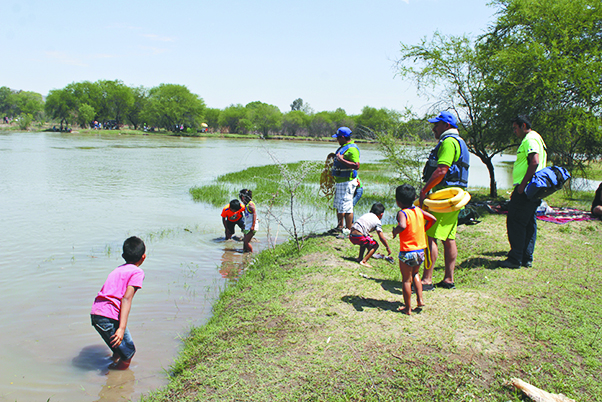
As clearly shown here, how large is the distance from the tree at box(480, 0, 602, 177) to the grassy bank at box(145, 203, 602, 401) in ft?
20.7

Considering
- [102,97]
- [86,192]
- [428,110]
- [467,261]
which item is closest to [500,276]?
[467,261]

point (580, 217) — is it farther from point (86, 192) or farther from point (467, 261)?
point (86, 192)

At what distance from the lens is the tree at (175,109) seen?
101963 mm

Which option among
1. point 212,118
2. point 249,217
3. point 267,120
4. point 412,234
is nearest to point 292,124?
point 267,120

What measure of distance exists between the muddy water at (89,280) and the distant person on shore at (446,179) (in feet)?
9.35

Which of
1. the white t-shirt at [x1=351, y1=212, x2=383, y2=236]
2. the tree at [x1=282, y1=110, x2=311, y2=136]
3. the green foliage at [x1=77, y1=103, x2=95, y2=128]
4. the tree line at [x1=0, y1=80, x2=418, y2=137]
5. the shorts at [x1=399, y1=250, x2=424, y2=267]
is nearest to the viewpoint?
the shorts at [x1=399, y1=250, x2=424, y2=267]

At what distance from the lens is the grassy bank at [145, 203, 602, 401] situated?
10.7 ft

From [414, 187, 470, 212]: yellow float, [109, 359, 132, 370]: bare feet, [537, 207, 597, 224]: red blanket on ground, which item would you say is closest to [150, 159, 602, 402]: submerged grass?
[109, 359, 132, 370]: bare feet

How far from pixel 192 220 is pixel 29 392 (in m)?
8.16

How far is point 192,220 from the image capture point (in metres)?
11.9

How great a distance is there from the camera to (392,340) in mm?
3746

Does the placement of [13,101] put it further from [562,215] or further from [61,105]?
[562,215]

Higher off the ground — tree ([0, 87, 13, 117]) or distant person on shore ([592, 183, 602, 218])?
tree ([0, 87, 13, 117])

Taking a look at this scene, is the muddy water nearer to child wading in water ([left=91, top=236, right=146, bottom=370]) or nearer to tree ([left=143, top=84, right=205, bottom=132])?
child wading in water ([left=91, top=236, right=146, bottom=370])
